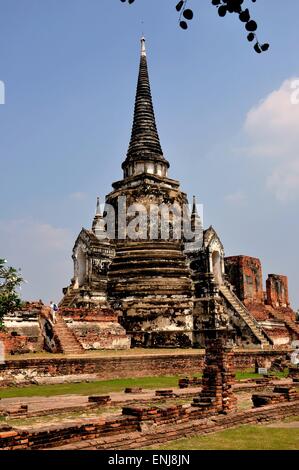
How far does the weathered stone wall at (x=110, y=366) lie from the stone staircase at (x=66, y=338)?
2542 millimetres

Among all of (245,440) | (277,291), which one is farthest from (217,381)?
(277,291)

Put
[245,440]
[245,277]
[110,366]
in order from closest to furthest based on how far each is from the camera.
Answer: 1. [245,440]
2. [110,366]
3. [245,277]

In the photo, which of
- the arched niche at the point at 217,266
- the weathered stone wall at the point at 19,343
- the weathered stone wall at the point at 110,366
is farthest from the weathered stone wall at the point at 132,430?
the arched niche at the point at 217,266

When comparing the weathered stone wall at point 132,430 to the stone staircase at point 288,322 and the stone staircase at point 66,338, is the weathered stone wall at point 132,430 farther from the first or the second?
the stone staircase at point 288,322

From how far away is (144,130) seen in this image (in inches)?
1303

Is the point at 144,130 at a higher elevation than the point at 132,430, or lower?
higher

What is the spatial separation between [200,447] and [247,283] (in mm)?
27238

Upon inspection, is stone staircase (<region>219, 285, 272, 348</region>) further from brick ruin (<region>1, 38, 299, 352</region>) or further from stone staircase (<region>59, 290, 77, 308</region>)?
stone staircase (<region>59, 290, 77, 308</region>)

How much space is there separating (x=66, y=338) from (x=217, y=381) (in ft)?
38.3

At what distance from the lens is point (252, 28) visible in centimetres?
451

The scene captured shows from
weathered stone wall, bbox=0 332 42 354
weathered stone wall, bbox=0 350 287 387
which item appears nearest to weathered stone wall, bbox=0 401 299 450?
weathered stone wall, bbox=0 350 287 387

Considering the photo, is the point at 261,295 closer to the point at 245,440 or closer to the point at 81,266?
the point at 81,266
